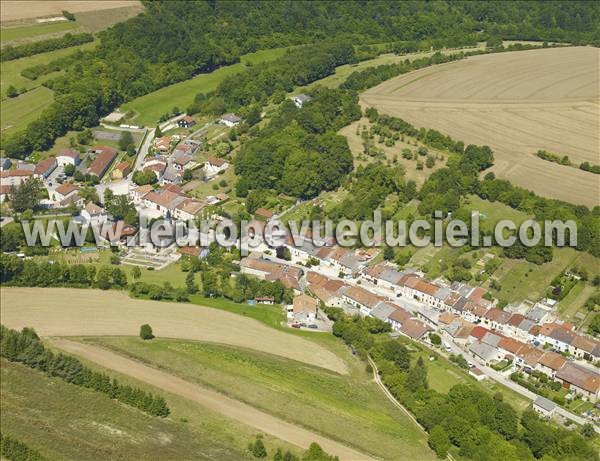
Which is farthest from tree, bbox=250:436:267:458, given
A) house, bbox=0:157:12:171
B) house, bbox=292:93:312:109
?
house, bbox=292:93:312:109

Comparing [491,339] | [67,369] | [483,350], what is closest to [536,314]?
[491,339]

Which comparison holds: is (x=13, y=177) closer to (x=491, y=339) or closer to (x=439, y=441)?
(x=491, y=339)

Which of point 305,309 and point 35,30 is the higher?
point 35,30

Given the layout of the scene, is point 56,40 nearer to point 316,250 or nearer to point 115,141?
point 115,141

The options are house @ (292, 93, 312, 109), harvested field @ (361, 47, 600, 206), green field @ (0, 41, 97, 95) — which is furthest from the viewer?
green field @ (0, 41, 97, 95)

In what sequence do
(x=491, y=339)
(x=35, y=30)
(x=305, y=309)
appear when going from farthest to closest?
(x=35, y=30) < (x=305, y=309) < (x=491, y=339)

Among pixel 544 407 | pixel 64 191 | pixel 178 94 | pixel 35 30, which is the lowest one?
pixel 544 407

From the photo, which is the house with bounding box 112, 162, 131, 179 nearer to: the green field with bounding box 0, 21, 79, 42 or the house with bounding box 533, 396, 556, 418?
the green field with bounding box 0, 21, 79, 42

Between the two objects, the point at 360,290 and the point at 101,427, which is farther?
the point at 360,290

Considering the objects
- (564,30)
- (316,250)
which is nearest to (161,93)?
(316,250)
